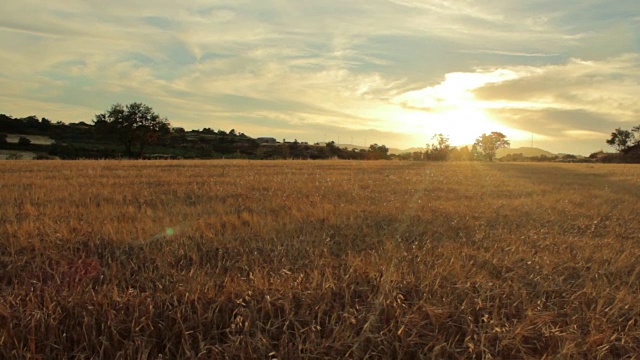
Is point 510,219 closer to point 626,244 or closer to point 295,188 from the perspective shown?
point 626,244

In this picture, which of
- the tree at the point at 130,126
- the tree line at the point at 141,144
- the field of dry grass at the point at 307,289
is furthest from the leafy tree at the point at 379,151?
the field of dry grass at the point at 307,289

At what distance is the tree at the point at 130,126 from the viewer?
212 feet

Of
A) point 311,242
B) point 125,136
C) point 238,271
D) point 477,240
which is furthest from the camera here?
point 125,136

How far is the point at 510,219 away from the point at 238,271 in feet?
16.4

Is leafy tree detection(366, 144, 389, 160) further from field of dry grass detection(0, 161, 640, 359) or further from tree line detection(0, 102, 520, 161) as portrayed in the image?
field of dry grass detection(0, 161, 640, 359)

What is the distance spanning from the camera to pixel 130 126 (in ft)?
213

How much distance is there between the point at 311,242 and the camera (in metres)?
4.32

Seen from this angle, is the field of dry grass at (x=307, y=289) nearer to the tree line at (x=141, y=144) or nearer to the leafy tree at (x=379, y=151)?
the tree line at (x=141, y=144)

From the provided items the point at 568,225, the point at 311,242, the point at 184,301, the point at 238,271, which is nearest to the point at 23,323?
the point at 184,301

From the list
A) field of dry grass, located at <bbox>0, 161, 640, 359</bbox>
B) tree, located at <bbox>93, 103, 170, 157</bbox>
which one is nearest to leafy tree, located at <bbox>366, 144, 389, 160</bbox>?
tree, located at <bbox>93, 103, 170, 157</bbox>

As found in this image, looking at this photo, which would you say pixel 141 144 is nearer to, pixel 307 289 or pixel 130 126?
pixel 130 126

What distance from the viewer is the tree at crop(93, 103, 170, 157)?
64562 millimetres

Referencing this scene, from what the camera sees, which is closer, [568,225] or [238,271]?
[238,271]

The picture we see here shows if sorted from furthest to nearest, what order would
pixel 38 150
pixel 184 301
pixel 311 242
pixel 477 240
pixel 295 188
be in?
pixel 38 150 → pixel 295 188 → pixel 477 240 → pixel 311 242 → pixel 184 301
